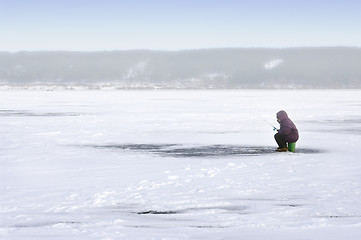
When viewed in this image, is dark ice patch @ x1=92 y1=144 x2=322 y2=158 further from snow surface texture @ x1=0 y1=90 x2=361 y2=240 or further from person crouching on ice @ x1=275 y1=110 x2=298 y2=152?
person crouching on ice @ x1=275 y1=110 x2=298 y2=152

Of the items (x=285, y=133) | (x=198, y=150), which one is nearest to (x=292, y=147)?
(x=285, y=133)

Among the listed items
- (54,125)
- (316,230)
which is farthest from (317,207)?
(54,125)

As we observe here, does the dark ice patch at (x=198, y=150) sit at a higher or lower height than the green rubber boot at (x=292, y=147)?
lower

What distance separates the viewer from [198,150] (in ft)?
40.3

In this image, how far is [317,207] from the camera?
623 centimetres

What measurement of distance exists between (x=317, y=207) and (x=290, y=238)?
1.38 meters

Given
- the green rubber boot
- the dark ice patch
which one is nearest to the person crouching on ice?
the green rubber boot

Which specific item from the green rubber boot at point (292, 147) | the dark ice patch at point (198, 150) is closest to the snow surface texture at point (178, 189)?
the dark ice patch at point (198, 150)

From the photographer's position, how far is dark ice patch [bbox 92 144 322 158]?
37.8ft

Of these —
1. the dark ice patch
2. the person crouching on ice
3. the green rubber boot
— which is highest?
the person crouching on ice

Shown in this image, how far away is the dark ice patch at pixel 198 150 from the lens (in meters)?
11.5

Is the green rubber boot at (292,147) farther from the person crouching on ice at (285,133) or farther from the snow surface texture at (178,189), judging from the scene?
the snow surface texture at (178,189)

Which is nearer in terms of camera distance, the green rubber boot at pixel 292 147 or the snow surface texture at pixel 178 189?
the snow surface texture at pixel 178 189

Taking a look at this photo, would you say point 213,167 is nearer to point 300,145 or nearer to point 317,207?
point 317,207
